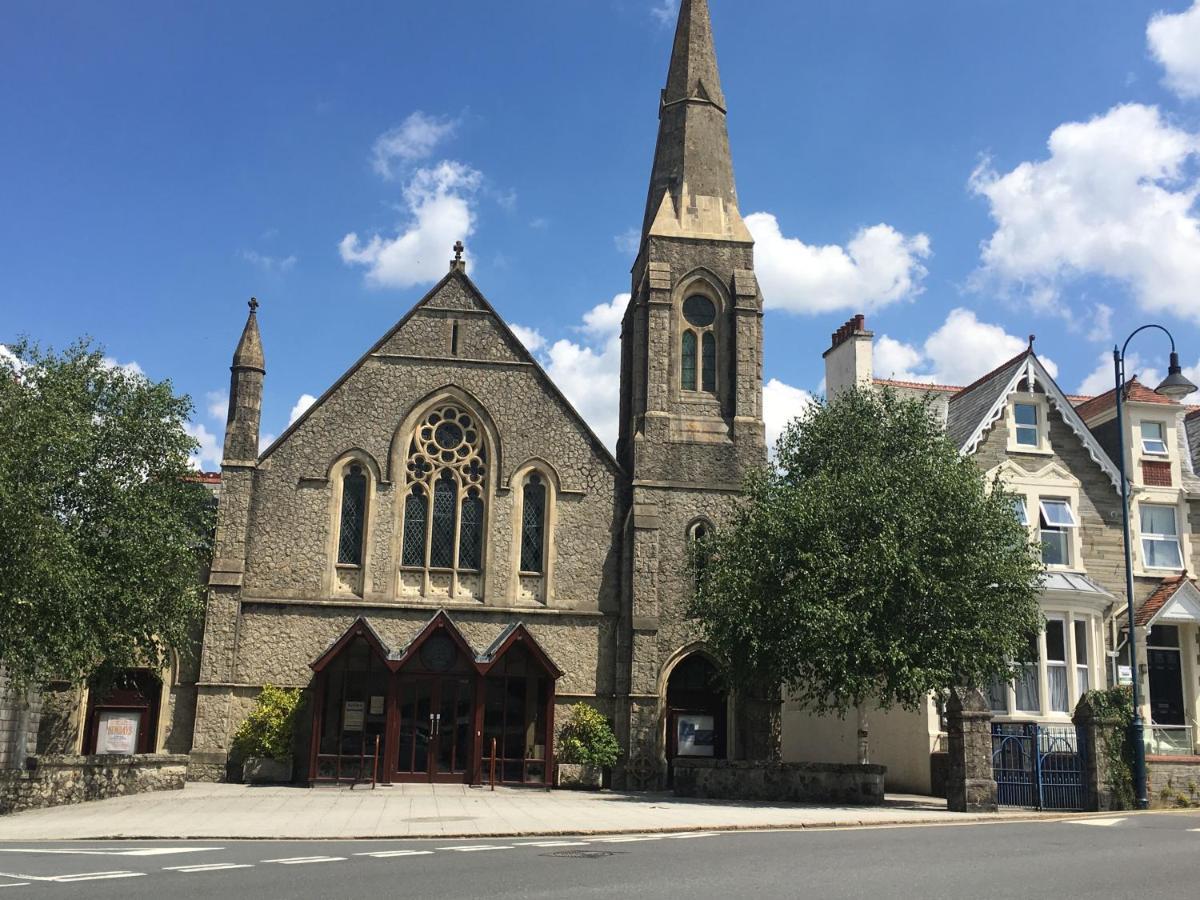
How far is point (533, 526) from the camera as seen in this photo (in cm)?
3053

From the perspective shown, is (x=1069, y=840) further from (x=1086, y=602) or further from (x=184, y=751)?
(x=184, y=751)

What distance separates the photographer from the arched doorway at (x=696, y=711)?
2948cm

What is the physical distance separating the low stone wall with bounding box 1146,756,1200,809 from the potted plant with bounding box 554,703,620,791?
11.7 metres

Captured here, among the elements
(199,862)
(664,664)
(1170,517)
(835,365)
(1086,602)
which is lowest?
(199,862)

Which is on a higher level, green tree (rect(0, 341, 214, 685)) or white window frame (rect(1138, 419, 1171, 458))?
white window frame (rect(1138, 419, 1171, 458))

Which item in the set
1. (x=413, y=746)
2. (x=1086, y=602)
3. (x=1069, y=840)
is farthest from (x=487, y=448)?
(x=1069, y=840)

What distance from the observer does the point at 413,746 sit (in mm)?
27875

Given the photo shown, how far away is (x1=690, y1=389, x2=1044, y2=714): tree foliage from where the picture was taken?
23.4 m

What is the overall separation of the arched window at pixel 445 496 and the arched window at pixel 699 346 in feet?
20.0

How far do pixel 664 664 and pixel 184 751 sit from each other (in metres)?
11.8

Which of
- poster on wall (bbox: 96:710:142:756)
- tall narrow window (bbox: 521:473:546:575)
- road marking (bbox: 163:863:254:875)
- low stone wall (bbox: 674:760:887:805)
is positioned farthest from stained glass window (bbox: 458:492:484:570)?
road marking (bbox: 163:863:254:875)

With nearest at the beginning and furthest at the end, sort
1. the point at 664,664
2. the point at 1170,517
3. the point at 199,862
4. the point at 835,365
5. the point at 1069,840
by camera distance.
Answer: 1. the point at 199,862
2. the point at 1069,840
3. the point at 664,664
4. the point at 1170,517
5. the point at 835,365

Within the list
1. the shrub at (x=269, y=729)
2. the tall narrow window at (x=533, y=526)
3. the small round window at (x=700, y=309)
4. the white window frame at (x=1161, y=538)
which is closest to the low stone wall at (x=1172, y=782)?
the white window frame at (x=1161, y=538)

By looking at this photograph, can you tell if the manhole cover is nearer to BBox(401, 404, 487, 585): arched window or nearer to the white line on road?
the white line on road
